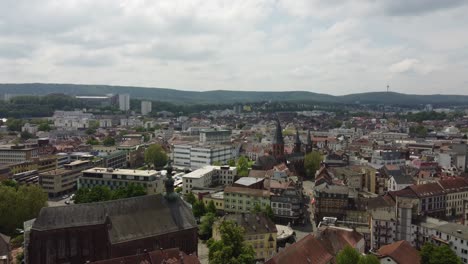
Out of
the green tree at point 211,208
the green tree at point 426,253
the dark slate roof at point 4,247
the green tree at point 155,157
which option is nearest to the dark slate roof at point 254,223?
the green tree at point 211,208

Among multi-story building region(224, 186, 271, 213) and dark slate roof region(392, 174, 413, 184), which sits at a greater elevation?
dark slate roof region(392, 174, 413, 184)

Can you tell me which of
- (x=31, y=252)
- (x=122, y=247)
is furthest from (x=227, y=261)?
(x=31, y=252)

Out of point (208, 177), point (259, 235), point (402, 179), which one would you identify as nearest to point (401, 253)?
point (259, 235)

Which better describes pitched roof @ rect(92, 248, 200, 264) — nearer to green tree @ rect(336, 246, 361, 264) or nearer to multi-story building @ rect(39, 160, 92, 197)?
green tree @ rect(336, 246, 361, 264)

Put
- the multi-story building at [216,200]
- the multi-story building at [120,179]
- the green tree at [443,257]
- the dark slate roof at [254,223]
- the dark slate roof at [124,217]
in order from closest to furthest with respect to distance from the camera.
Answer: the dark slate roof at [124,217] < the green tree at [443,257] < the dark slate roof at [254,223] < the multi-story building at [216,200] < the multi-story building at [120,179]

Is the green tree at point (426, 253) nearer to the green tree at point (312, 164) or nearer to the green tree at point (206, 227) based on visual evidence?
the green tree at point (206, 227)

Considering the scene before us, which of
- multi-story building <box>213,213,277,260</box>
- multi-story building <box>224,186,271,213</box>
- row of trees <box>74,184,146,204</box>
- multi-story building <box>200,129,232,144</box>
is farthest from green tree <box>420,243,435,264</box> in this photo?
multi-story building <box>200,129,232,144</box>

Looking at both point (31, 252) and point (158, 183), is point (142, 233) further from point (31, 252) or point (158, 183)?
point (158, 183)
